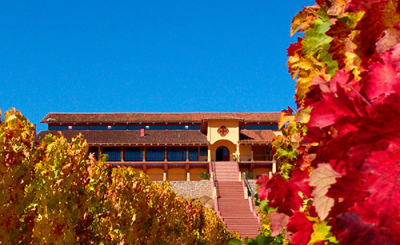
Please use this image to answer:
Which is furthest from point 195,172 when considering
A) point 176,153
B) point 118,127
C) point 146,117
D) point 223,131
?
point 118,127

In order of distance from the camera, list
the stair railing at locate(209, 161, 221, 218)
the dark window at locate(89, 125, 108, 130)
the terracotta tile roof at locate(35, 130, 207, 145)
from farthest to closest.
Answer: the dark window at locate(89, 125, 108, 130)
the terracotta tile roof at locate(35, 130, 207, 145)
the stair railing at locate(209, 161, 221, 218)

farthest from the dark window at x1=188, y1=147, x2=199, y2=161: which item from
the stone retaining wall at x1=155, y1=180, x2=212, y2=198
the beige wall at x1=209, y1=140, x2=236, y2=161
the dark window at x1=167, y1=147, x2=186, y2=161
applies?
the stone retaining wall at x1=155, y1=180, x2=212, y2=198

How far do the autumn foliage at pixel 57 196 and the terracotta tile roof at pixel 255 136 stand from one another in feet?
114

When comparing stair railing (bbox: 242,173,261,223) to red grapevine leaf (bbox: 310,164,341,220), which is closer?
red grapevine leaf (bbox: 310,164,341,220)

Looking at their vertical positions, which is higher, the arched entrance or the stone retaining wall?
the arched entrance

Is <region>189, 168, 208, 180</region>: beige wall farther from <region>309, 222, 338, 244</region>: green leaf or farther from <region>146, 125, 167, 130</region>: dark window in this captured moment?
<region>309, 222, 338, 244</region>: green leaf

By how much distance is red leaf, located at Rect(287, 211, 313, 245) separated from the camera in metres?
1.29

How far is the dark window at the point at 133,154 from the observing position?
1629 inches

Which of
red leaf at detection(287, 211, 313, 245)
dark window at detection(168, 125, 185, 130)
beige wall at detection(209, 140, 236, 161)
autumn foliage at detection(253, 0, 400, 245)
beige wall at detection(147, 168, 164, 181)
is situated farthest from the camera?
dark window at detection(168, 125, 185, 130)

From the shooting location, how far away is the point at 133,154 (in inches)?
1633

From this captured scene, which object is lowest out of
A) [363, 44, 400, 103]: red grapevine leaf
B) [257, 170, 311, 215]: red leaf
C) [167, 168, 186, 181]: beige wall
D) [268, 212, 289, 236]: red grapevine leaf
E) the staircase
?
[268, 212, 289, 236]: red grapevine leaf

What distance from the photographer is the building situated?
41156 mm

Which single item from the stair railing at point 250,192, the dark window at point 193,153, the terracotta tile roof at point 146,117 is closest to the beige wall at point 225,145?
the dark window at point 193,153

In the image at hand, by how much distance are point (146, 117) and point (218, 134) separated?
9864 mm
